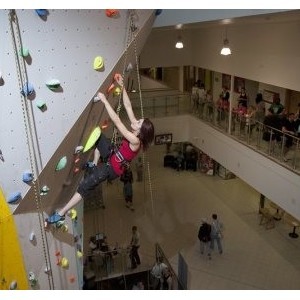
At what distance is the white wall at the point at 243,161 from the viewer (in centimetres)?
866

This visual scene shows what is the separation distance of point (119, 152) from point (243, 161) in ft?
25.0

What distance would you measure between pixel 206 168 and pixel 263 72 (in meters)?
6.11

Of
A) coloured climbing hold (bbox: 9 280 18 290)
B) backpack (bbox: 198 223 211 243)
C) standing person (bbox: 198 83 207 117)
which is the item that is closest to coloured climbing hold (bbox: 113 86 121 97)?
coloured climbing hold (bbox: 9 280 18 290)

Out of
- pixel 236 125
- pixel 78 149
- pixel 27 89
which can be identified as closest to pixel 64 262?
pixel 78 149

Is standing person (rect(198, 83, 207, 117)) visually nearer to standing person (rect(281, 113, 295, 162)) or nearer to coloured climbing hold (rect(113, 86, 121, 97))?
standing person (rect(281, 113, 295, 162))

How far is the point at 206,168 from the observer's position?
15.5 meters

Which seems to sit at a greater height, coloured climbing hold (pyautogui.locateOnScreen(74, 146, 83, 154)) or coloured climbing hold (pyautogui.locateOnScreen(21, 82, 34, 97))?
coloured climbing hold (pyautogui.locateOnScreen(21, 82, 34, 97))

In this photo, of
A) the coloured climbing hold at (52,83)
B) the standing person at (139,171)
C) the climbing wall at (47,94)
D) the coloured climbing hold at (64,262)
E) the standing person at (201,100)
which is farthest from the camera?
the standing person at (139,171)

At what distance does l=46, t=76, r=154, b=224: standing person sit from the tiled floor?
5129mm

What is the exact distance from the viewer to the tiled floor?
9.15 m

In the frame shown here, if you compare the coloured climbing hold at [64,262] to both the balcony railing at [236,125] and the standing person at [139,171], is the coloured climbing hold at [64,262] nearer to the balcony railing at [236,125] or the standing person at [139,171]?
the balcony railing at [236,125]

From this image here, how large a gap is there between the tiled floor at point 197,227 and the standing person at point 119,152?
513cm

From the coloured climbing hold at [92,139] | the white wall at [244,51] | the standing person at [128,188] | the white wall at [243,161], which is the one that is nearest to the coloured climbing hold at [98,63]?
the coloured climbing hold at [92,139]

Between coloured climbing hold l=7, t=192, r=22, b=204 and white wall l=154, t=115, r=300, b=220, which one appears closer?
coloured climbing hold l=7, t=192, r=22, b=204
